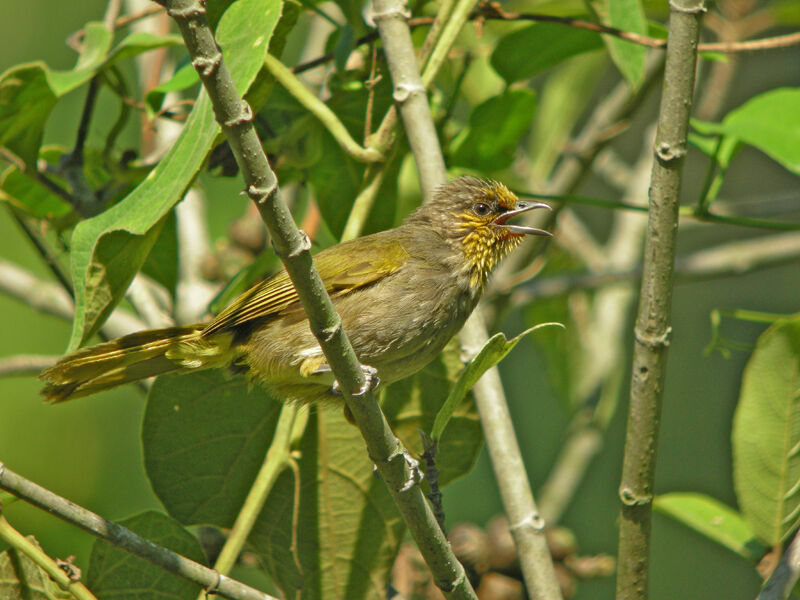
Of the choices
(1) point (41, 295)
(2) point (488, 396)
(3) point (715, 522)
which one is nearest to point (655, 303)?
(2) point (488, 396)

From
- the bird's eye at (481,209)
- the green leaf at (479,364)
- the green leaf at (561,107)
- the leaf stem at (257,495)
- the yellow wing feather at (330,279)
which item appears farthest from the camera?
Result: the green leaf at (561,107)

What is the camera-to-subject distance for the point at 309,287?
5.60 ft

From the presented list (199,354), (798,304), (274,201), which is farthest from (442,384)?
(798,304)

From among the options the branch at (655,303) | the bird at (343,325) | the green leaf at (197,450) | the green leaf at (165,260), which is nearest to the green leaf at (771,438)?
the branch at (655,303)

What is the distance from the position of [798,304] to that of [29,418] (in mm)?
6398

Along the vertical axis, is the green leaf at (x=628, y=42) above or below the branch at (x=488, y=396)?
above

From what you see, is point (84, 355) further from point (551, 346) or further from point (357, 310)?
point (551, 346)

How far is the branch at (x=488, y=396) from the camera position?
236 centimetres

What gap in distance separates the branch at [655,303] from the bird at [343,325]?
76cm

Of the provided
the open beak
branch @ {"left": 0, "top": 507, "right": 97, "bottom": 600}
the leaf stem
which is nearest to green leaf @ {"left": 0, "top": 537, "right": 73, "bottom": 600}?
branch @ {"left": 0, "top": 507, "right": 97, "bottom": 600}

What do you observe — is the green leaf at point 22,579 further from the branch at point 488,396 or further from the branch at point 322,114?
the branch at point 322,114

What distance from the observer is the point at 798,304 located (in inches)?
321

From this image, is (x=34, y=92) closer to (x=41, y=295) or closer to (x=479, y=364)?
(x=41, y=295)

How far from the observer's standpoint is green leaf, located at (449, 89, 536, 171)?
304cm
